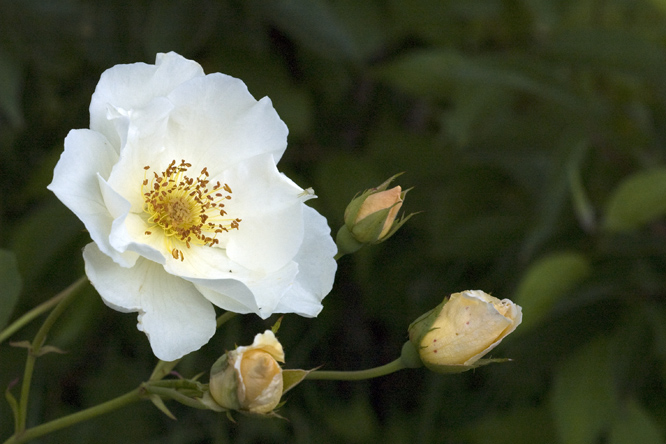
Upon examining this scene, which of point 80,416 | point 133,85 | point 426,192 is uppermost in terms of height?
point 133,85

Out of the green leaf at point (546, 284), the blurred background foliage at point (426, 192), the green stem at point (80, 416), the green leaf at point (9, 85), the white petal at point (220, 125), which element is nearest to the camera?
the green stem at point (80, 416)

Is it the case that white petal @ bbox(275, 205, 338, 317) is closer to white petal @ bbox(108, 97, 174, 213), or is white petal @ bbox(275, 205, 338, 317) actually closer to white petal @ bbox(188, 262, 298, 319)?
white petal @ bbox(188, 262, 298, 319)

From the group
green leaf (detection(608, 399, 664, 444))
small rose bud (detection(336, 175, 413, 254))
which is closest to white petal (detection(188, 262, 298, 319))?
small rose bud (detection(336, 175, 413, 254))

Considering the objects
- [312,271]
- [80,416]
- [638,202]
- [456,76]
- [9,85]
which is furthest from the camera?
[456,76]

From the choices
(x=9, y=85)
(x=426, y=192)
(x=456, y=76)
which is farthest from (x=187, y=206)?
(x=426, y=192)

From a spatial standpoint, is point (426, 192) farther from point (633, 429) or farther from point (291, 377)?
point (291, 377)

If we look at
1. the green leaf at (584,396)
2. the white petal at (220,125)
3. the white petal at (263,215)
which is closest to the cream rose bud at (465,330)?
the white petal at (263,215)

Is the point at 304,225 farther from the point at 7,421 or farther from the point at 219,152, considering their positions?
the point at 7,421

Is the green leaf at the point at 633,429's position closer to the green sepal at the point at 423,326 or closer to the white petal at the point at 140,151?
the green sepal at the point at 423,326
